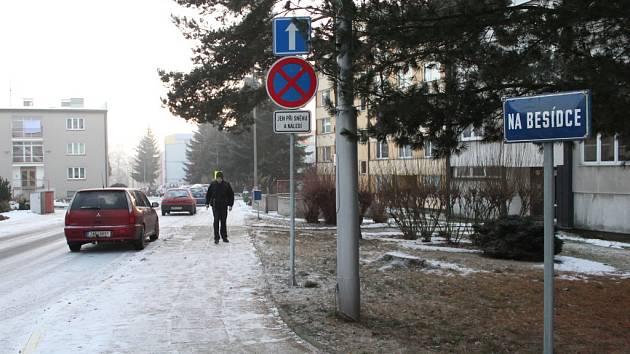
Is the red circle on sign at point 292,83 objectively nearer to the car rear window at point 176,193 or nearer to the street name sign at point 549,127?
the street name sign at point 549,127

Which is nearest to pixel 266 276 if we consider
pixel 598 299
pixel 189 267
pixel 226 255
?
pixel 189 267

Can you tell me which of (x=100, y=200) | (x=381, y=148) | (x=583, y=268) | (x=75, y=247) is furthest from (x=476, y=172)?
(x=381, y=148)

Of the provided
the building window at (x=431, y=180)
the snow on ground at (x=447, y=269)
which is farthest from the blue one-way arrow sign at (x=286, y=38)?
the building window at (x=431, y=180)

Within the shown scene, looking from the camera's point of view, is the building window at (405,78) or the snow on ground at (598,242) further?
the snow on ground at (598,242)

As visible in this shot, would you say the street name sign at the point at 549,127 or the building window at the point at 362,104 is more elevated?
the building window at the point at 362,104

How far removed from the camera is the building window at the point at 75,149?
69188 mm

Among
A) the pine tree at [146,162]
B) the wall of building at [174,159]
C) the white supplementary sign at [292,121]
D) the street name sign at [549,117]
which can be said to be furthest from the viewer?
the wall of building at [174,159]

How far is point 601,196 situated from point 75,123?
65207 millimetres

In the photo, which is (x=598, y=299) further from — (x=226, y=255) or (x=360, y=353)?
(x=226, y=255)

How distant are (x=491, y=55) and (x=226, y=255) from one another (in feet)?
24.8

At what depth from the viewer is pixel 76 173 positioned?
69250mm

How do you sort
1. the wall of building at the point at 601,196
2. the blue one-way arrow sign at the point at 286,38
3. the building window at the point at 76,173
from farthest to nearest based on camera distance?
the building window at the point at 76,173, the wall of building at the point at 601,196, the blue one-way arrow sign at the point at 286,38

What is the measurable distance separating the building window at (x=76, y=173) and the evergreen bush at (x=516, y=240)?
6594cm

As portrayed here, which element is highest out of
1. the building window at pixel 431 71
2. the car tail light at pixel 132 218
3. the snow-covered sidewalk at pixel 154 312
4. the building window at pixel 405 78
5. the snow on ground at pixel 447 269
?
the building window at pixel 431 71
